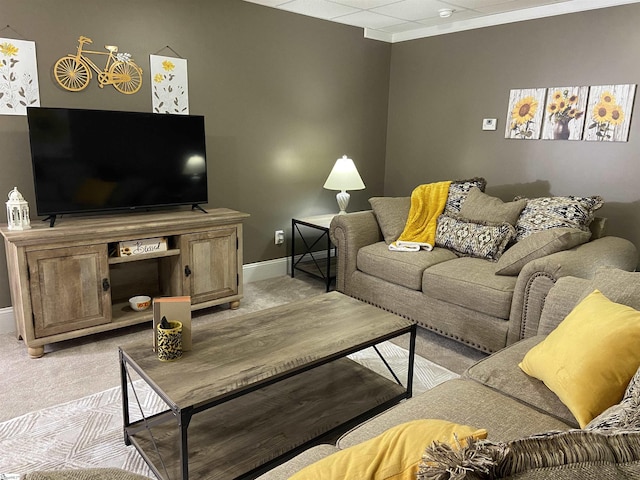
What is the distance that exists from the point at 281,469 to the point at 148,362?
30.7 inches

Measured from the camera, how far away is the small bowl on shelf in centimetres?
321

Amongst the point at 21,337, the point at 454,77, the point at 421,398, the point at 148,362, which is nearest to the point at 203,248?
the point at 21,337

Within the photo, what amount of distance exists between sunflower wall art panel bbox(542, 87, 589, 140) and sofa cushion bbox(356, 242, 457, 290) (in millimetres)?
1371

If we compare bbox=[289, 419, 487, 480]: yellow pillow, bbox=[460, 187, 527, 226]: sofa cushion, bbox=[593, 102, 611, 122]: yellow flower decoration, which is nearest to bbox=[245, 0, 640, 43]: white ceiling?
bbox=[593, 102, 611, 122]: yellow flower decoration

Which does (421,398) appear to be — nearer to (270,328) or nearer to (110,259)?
(270,328)

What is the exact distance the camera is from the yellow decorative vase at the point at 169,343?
72.4 inches

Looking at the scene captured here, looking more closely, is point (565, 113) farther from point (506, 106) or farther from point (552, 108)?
point (506, 106)

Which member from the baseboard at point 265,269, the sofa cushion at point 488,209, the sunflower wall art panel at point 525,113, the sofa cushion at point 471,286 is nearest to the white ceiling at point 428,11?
the sunflower wall art panel at point 525,113

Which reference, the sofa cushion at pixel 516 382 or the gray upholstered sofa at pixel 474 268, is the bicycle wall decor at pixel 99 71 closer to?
the gray upholstered sofa at pixel 474 268

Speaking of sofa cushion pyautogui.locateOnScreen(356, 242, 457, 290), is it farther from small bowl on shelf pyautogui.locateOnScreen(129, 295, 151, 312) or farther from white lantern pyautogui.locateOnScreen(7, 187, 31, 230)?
white lantern pyautogui.locateOnScreen(7, 187, 31, 230)

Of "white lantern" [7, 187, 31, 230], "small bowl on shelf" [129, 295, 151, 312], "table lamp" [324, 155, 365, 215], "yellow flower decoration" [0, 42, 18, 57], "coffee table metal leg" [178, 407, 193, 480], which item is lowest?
"small bowl on shelf" [129, 295, 151, 312]

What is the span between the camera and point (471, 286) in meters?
2.94

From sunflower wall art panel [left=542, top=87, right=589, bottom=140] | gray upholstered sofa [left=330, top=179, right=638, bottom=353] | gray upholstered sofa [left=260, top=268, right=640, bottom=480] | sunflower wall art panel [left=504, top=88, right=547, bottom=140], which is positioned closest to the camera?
gray upholstered sofa [left=260, top=268, right=640, bottom=480]

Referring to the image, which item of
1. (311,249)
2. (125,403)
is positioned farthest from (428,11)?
(125,403)
